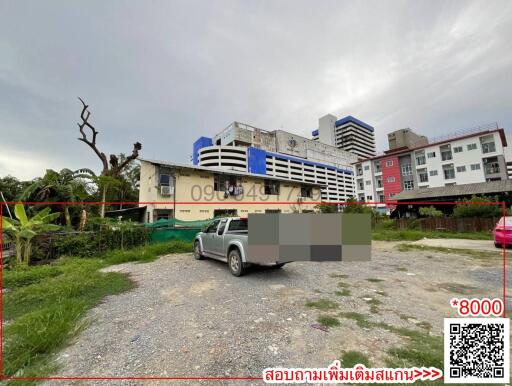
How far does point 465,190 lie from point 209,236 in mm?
29432

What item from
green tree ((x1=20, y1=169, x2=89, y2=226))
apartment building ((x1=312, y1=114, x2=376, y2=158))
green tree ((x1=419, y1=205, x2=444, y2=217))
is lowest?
green tree ((x1=419, y1=205, x2=444, y2=217))

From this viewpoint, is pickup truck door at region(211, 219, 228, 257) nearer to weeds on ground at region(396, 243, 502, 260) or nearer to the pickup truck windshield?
the pickup truck windshield

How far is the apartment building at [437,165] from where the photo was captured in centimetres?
3628

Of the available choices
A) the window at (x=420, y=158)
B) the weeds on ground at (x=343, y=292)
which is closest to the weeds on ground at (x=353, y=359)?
A: the weeds on ground at (x=343, y=292)

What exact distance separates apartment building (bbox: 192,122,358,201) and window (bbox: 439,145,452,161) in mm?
35978

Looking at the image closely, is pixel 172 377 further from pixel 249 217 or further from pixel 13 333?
pixel 249 217

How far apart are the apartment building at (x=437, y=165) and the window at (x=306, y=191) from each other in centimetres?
1792

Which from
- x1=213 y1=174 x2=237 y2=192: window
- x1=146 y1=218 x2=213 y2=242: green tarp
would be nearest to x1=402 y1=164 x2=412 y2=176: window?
x1=213 y1=174 x2=237 y2=192: window

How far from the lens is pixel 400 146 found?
55.2 m

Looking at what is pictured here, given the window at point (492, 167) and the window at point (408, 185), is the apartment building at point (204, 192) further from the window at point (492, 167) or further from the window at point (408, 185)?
the window at point (492, 167)

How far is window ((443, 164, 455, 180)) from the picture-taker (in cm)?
4031

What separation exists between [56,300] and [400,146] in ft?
221

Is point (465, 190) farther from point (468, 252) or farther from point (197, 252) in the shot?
point (197, 252)

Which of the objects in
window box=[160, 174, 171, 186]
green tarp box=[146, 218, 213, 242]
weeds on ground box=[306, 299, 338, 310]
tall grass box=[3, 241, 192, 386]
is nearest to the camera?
tall grass box=[3, 241, 192, 386]
